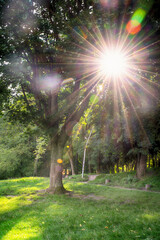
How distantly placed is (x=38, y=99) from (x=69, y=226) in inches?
313

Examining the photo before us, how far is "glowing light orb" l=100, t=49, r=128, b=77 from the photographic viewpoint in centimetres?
792

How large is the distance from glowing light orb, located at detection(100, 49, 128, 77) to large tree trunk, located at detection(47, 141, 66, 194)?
18.8 feet

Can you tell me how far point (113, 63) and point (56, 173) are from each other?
748cm

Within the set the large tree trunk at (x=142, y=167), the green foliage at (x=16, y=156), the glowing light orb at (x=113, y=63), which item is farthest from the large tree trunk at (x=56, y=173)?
the green foliage at (x=16, y=156)

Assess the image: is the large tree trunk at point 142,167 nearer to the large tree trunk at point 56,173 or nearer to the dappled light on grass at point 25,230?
the large tree trunk at point 56,173

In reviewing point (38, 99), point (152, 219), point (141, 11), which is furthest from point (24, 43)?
point (152, 219)

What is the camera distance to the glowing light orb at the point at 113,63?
7.92m

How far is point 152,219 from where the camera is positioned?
18.8 ft

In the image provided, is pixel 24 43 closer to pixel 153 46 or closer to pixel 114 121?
pixel 153 46

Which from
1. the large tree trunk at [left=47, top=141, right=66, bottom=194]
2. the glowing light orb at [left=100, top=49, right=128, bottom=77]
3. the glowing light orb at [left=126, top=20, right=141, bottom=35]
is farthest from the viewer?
the large tree trunk at [left=47, top=141, right=66, bottom=194]

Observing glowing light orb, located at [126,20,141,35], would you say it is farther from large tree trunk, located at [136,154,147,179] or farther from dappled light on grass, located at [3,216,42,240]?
large tree trunk, located at [136,154,147,179]

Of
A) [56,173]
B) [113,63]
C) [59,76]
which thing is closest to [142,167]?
[56,173]

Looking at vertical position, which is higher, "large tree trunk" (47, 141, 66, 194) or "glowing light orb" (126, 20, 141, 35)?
"glowing light orb" (126, 20, 141, 35)

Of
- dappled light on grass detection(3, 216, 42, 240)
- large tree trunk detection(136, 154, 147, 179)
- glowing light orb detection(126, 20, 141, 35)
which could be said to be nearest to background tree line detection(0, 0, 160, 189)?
large tree trunk detection(136, 154, 147, 179)
